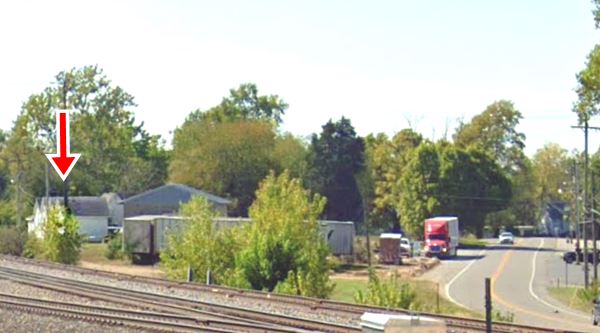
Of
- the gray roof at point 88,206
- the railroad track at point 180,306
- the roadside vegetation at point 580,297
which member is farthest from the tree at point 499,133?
the railroad track at point 180,306

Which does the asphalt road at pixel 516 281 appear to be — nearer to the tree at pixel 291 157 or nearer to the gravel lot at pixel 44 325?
the gravel lot at pixel 44 325

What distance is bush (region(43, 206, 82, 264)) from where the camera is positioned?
5400 centimetres

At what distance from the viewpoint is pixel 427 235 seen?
3369 inches

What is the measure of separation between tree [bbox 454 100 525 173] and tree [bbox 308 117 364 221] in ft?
45.2

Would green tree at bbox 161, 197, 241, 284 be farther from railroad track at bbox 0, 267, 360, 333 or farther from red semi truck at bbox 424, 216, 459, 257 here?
red semi truck at bbox 424, 216, 459, 257

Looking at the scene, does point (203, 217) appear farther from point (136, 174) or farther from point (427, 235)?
point (136, 174)

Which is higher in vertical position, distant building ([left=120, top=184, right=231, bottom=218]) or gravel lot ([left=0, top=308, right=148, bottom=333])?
distant building ([left=120, top=184, right=231, bottom=218])

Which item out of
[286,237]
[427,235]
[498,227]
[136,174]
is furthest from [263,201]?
[498,227]

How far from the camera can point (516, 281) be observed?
198 feet

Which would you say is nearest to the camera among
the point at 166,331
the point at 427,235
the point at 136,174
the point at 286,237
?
the point at 166,331

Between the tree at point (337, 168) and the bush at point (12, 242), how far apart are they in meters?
52.7

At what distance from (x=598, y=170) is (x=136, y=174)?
7132 cm

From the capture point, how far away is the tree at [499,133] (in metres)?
125

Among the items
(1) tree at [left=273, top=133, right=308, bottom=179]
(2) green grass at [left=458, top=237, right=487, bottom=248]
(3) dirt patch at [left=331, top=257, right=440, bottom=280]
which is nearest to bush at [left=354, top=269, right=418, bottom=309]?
(3) dirt patch at [left=331, top=257, right=440, bottom=280]
